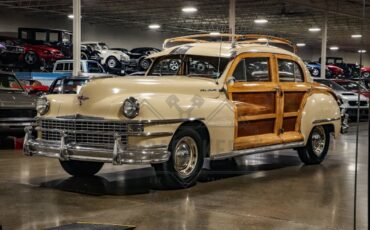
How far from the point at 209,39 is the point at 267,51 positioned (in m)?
1.52

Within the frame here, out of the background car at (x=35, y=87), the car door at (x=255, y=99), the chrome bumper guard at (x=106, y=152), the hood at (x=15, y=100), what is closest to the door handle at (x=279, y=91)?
the car door at (x=255, y=99)

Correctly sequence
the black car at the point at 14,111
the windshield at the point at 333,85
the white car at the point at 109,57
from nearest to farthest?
the black car at the point at 14,111, the windshield at the point at 333,85, the white car at the point at 109,57

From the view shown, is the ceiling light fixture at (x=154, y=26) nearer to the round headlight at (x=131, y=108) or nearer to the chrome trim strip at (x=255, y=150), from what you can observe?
the chrome trim strip at (x=255, y=150)

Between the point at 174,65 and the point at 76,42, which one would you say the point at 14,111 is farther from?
the point at 76,42

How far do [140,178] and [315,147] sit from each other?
133 inches

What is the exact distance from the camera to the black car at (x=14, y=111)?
36.9ft

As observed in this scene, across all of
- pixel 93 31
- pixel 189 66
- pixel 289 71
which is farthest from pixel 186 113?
pixel 93 31

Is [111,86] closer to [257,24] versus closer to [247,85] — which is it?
[247,85]

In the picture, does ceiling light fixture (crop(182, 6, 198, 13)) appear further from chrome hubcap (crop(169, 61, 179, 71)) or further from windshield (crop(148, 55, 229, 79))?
chrome hubcap (crop(169, 61, 179, 71))

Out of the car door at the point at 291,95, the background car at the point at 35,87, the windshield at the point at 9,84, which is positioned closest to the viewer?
the car door at the point at 291,95

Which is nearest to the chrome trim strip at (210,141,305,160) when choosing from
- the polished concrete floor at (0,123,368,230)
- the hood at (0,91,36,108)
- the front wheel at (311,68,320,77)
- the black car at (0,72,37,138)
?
the polished concrete floor at (0,123,368,230)

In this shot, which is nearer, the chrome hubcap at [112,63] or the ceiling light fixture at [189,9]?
the chrome hubcap at [112,63]

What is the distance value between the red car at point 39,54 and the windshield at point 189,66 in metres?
15.3

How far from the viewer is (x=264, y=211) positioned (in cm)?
584
